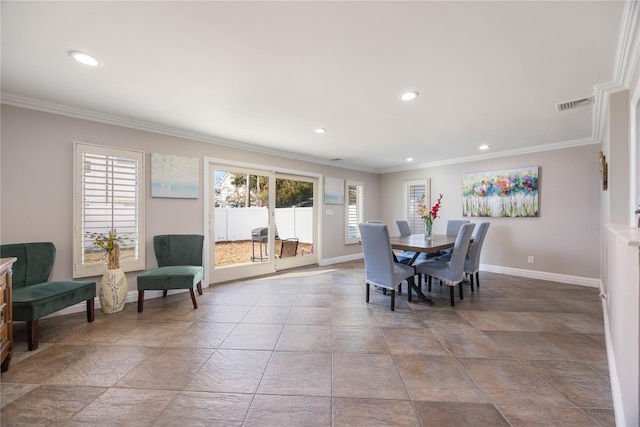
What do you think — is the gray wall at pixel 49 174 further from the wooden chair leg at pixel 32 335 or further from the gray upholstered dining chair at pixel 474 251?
the gray upholstered dining chair at pixel 474 251

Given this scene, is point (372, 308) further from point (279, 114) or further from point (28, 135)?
point (28, 135)

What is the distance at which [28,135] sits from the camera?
2.73m

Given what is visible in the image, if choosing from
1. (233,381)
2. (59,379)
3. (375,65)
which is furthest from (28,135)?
(375,65)

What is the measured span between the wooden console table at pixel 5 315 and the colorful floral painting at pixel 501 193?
6.41 metres

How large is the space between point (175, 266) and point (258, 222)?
1649 millimetres

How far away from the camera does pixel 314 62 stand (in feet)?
6.62

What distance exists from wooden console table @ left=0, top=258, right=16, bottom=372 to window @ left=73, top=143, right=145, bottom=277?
108cm

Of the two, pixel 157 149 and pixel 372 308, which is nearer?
pixel 372 308

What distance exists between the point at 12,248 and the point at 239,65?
2841mm

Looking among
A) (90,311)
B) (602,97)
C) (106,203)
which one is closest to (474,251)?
(602,97)

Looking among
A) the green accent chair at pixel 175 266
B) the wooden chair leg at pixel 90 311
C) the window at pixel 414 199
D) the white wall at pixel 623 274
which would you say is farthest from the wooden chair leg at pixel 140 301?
the window at pixel 414 199

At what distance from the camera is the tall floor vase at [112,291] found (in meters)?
2.92

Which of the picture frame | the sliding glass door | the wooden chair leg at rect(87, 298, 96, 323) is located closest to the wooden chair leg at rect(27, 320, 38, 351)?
the wooden chair leg at rect(87, 298, 96, 323)

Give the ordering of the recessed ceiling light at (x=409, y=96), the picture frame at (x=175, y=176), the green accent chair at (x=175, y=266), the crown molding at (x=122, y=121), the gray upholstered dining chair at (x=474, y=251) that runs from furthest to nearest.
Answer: the gray upholstered dining chair at (x=474, y=251) < the picture frame at (x=175, y=176) < the green accent chair at (x=175, y=266) < the crown molding at (x=122, y=121) < the recessed ceiling light at (x=409, y=96)
